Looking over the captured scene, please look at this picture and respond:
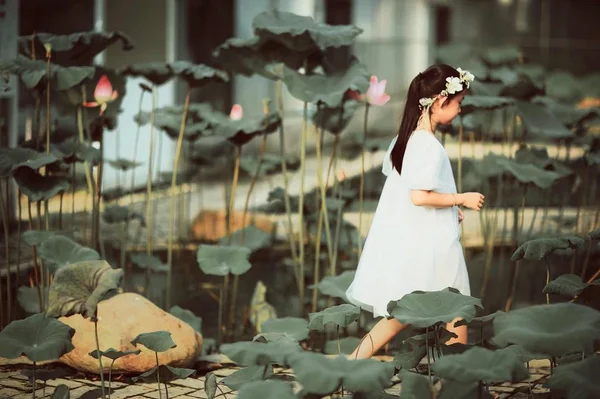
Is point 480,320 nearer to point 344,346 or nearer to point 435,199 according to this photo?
point 435,199

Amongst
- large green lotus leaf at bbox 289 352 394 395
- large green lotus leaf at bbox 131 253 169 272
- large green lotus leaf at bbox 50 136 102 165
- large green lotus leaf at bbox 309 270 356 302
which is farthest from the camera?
large green lotus leaf at bbox 131 253 169 272

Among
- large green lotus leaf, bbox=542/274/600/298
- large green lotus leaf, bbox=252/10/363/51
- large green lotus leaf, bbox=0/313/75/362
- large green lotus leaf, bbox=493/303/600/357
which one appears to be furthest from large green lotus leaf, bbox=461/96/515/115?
large green lotus leaf, bbox=0/313/75/362

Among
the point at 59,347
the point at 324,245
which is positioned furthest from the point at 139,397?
the point at 324,245

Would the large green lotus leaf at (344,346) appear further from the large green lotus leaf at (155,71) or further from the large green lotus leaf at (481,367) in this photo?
the large green lotus leaf at (481,367)

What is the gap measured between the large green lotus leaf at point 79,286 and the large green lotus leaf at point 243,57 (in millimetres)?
1869

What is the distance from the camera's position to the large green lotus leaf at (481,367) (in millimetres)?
2900

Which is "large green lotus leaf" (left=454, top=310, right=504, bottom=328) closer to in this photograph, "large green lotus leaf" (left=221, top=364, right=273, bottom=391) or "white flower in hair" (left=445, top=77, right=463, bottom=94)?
"large green lotus leaf" (left=221, top=364, right=273, bottom=391)

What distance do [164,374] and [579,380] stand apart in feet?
5.04

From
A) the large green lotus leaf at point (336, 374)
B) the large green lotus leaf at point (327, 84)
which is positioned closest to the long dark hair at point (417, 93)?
the large green lotus leaf at point (327, 84)

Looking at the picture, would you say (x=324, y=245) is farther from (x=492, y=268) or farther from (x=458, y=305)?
(x=458, y=305)

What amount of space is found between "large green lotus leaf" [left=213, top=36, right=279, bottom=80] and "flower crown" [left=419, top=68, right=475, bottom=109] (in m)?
1.31

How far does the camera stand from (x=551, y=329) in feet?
9.95

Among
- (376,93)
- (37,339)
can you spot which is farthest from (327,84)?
(37,339)

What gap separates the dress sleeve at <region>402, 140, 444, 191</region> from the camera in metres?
3.86
